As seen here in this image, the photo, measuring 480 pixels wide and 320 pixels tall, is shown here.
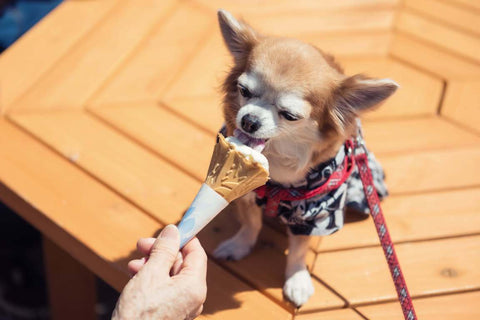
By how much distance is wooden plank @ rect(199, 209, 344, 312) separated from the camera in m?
1.55

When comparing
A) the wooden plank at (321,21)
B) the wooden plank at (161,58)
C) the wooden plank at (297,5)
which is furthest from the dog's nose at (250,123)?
the wooden plank at (297,5)

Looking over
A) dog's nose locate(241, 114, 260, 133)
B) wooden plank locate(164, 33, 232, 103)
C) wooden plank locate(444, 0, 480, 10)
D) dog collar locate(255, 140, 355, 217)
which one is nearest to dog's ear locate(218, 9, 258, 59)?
dog's nose locate(241, 114, 260, 133)

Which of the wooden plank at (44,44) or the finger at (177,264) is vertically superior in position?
the wooden plank at (44,44)

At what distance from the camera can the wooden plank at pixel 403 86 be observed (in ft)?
6.96

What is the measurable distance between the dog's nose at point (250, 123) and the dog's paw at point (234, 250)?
1.51 ft

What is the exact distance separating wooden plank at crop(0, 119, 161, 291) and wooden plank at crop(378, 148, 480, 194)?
873mm

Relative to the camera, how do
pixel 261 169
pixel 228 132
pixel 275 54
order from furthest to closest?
1. pixel 228 132
2. pixel 275 54
3. pixel 261 169

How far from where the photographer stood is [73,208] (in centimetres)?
175

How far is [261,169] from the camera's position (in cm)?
122

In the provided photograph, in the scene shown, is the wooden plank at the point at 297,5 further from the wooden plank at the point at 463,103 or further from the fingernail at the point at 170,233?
the fingernail at the point at 170,233

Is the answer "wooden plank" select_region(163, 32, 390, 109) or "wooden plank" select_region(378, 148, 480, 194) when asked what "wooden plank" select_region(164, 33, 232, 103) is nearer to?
"wooden plank" select_region(163, 32, 390, 109)

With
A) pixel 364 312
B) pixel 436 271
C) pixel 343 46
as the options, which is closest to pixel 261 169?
pixel 364 312

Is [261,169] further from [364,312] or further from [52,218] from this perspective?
[52,218]

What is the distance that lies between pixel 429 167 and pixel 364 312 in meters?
0.67
